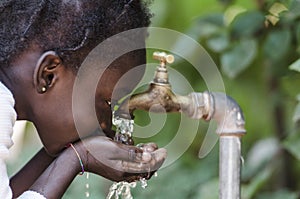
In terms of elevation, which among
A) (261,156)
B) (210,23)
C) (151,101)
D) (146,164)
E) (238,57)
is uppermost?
(210,23)

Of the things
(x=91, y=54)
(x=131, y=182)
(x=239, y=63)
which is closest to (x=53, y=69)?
(x=91, y=54)

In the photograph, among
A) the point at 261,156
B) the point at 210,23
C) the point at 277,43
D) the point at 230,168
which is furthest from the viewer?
the point at 261,156

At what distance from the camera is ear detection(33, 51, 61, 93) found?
1213 mm

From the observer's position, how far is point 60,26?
4.04ft

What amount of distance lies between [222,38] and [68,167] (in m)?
0.72

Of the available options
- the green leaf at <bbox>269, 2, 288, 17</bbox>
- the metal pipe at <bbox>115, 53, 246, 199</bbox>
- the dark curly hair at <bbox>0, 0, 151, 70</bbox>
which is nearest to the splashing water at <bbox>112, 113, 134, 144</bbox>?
the metal pipe at <bbox>115, 53, 246, 199</bbox>

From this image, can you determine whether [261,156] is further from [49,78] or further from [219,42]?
[49,78]

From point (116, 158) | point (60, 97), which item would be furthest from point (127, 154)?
point (60, 97)

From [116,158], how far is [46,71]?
171 mm

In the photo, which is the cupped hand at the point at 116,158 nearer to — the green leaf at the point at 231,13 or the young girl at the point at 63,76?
the young girl at the point at 63,76

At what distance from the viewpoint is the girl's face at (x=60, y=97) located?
4.00 feet

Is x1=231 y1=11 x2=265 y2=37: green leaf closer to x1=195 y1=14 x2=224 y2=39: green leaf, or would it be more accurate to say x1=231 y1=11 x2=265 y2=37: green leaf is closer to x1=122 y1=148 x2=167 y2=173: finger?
x1=195 y1=14 x2=224 y2=39: green leaf

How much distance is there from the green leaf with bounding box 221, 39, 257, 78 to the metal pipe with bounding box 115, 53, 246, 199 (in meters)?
0.42

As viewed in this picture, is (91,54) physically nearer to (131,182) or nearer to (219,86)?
(131,182)
